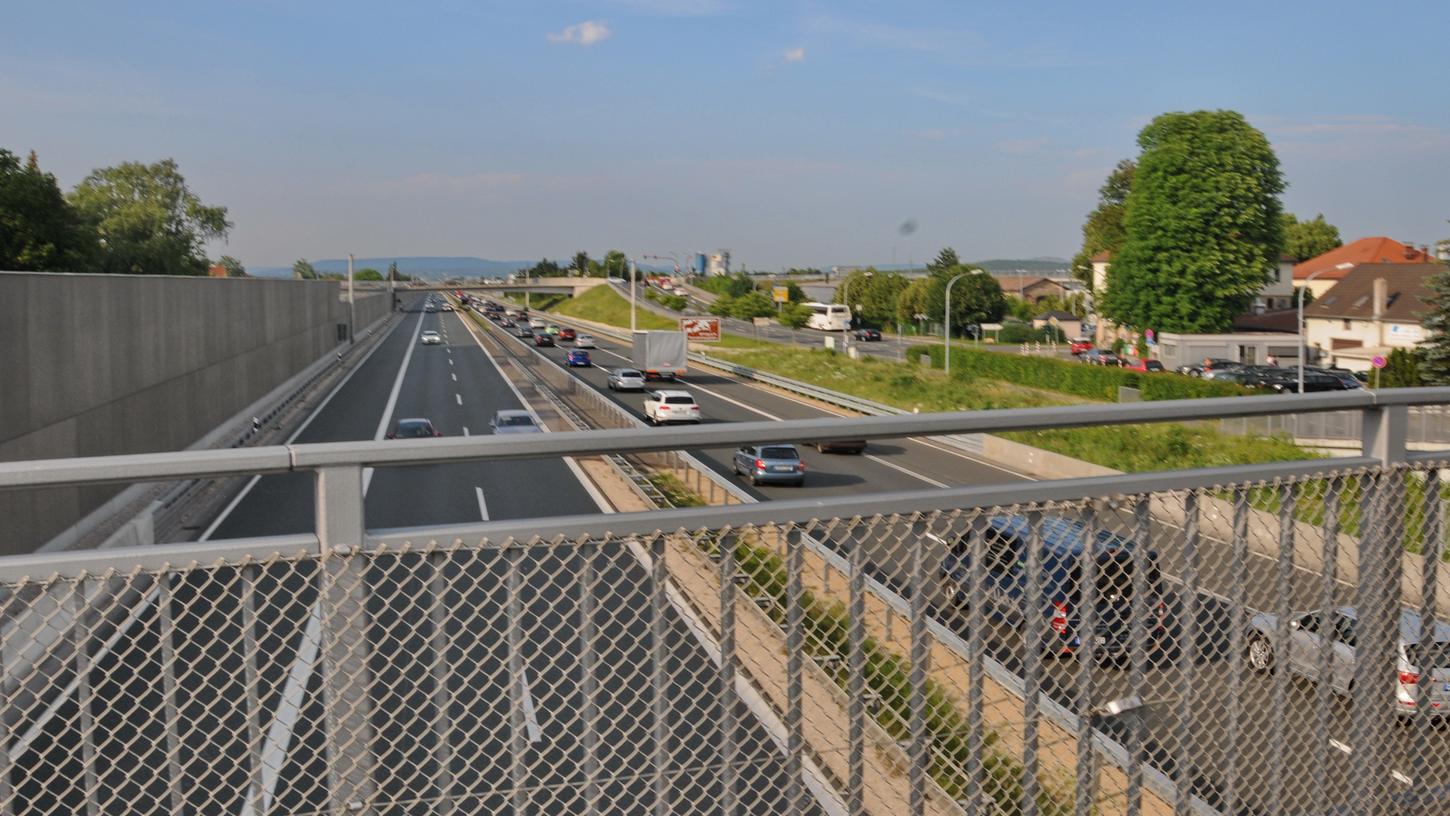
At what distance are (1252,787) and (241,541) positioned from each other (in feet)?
12.7

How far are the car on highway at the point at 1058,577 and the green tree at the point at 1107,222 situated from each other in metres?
113

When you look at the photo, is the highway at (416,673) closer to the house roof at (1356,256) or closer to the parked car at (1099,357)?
the parked car at (1099,357)

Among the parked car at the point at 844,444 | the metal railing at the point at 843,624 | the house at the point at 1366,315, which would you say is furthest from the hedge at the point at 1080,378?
the metal railing at the point at 843,624

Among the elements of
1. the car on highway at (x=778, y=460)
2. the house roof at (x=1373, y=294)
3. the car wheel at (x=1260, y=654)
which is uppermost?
the house roof at (x=1373, y=294)

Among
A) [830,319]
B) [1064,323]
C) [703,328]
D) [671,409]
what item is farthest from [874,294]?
[671,409]

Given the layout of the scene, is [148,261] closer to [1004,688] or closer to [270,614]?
[270,614]

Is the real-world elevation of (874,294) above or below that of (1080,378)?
above

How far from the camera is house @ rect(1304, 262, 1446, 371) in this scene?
2569 inches

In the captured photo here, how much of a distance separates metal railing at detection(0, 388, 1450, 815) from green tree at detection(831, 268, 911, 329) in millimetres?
114030

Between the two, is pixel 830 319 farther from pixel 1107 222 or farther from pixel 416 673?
pixel 416 673

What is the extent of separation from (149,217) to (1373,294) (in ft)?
306

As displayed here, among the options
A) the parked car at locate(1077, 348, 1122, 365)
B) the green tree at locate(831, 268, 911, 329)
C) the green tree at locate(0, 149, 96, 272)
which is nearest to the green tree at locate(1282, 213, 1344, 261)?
the green tree at locate(831, 268, 911, 329)

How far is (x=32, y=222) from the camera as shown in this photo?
2435 inches

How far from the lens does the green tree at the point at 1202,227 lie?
65625mm
